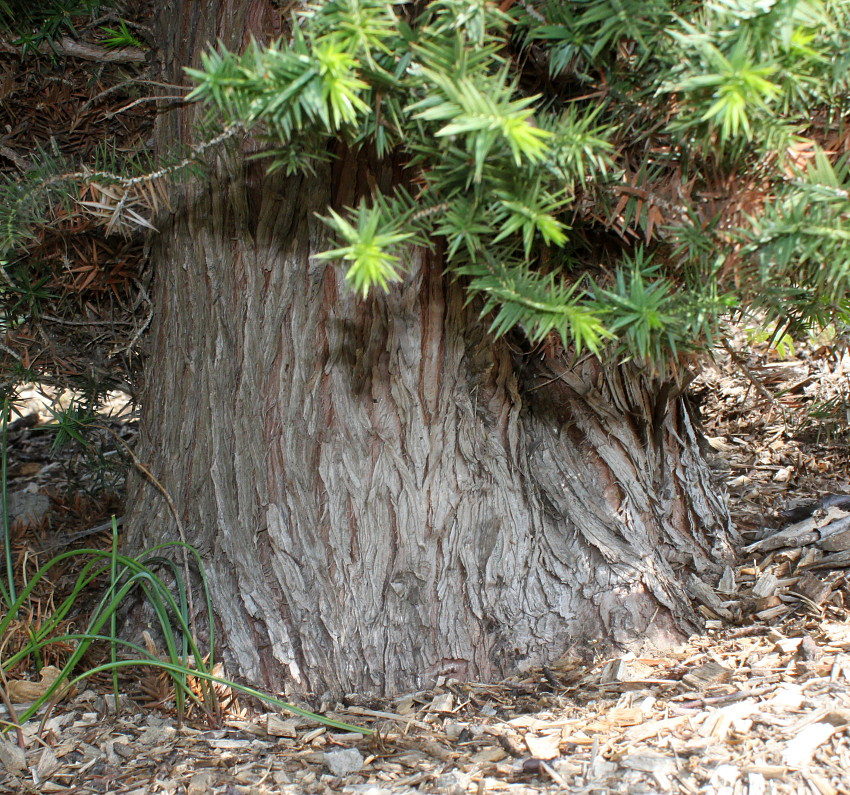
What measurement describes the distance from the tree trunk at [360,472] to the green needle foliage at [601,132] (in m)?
0.42

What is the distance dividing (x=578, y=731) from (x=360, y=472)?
692mm

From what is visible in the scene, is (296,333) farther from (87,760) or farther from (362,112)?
(87,760)

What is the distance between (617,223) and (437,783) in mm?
1073

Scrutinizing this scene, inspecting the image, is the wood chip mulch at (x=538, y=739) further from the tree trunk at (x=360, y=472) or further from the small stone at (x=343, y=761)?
the tree trunk at (x=360, y=472)

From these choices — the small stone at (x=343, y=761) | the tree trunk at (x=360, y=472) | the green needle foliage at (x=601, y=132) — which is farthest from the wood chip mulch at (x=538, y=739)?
the green needle foliage at (x=601, y=132)

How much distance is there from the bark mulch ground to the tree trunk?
0.34 feet

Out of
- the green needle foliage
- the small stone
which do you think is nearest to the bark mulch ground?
the small stone

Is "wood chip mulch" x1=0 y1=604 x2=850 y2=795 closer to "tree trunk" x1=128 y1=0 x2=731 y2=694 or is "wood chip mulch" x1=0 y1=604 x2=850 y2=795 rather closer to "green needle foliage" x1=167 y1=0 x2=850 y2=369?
"tree trunk" x1=128 y1=0 x2=731 y2=694

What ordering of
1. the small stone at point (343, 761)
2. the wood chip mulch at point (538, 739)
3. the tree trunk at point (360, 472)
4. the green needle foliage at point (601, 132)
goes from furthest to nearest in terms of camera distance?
the tree trunk at point (360, 472) → the small stone at point (343, 761) → the wood chip mulch at point (538, 739) → the green needle foliage at point (601, 132)

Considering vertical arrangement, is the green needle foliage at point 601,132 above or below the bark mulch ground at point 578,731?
above

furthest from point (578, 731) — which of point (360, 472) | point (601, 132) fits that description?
point (601, 132)

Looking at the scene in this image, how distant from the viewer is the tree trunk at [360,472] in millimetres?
1656

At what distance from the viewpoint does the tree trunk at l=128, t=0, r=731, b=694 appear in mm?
1656

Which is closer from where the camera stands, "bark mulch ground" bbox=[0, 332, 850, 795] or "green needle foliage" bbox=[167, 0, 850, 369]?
"green needle foliage" bbox=[167, 0, 850, 369]
